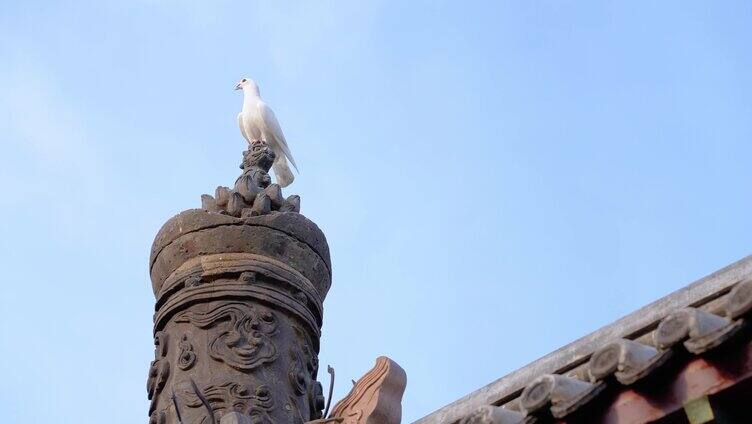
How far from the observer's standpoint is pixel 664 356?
17.8ft

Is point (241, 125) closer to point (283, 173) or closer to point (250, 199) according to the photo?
point (283, 173)

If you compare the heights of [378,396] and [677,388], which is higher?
[378,396]

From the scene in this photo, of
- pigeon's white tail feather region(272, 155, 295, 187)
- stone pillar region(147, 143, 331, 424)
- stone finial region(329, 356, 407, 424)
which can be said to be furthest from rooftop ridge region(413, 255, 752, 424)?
pigeon's white tail feather region(272, 155, 295, 187)

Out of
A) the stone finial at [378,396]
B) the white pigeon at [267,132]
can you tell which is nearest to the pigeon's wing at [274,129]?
the white pigeon at [267,132]

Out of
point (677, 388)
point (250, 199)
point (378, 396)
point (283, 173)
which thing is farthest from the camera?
point (283, 173)

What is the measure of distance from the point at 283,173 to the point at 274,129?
0.45 metres

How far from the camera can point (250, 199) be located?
9.16 metres

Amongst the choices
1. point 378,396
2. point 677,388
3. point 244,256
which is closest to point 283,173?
point 244,256

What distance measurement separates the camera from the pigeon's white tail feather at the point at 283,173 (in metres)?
10.7

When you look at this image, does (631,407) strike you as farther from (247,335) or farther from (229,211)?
(229,211)

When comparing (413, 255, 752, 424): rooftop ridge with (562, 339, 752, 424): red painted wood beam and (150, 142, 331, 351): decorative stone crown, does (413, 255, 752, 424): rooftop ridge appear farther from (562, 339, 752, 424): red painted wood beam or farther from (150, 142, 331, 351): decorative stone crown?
(150, 142, 331, 351): decorative stone crown

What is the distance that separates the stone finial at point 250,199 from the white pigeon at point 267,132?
123 centimetres

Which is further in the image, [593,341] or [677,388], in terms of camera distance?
[593,341]

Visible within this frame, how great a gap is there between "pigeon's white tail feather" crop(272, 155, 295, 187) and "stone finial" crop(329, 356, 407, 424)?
3.78 metres
